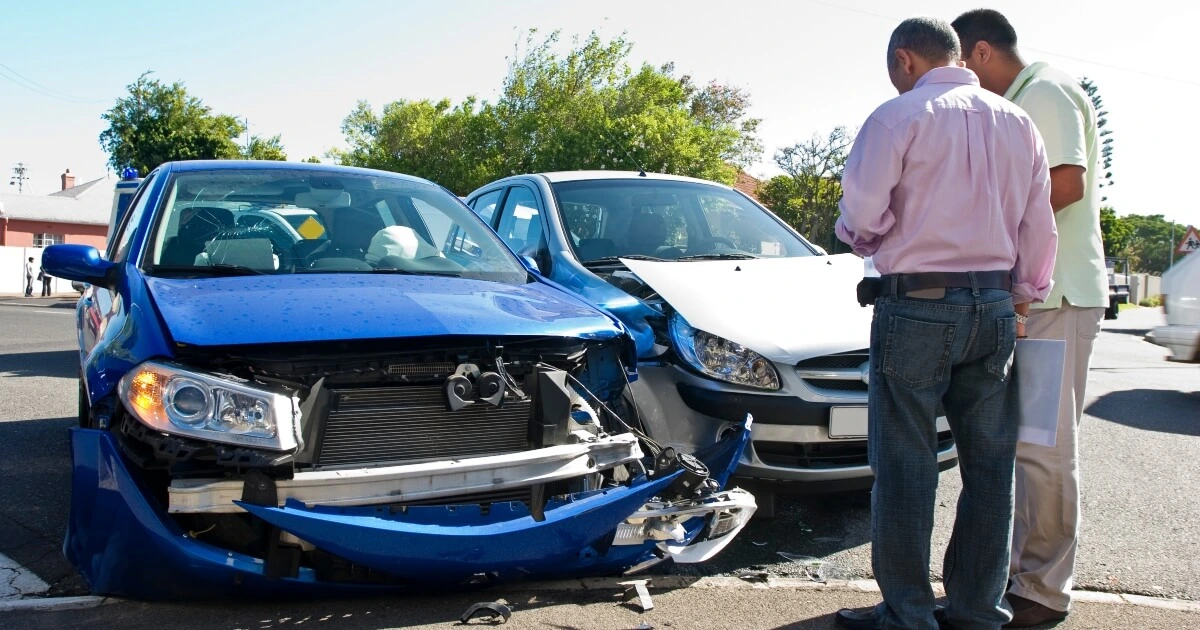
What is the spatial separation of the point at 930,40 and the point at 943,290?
787 millimetres

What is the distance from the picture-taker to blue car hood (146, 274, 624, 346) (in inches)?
111

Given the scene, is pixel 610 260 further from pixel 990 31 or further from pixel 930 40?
pixel 930 40

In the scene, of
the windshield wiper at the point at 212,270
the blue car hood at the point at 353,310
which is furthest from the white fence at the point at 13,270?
the blue car hood at the point at 353,310

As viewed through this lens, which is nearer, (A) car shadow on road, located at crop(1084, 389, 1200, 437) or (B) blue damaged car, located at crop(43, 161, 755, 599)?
(B) blue damaged car, located at crop(43, 161, 755, 599)

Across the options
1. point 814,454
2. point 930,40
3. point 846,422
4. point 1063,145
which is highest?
point 930,40

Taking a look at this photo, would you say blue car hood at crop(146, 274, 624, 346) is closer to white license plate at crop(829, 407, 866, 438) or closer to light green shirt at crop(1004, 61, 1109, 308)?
white license plate at crop(829, 407, 866, 438)

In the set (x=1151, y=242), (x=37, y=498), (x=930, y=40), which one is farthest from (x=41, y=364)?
(x=1151, y=242)

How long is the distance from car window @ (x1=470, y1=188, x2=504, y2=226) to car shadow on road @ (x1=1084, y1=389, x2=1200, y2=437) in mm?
4989

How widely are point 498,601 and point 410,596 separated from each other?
12.0 inches

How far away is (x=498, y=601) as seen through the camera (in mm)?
3246

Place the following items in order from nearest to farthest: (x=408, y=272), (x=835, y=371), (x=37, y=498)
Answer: (x=408, y=272) → (x=835, y=371) → (x=37, y=498)

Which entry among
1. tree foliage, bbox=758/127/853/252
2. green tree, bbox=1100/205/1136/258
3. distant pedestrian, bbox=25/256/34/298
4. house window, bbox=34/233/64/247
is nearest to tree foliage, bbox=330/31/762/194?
tree foliage, bbox=758/127/853/252

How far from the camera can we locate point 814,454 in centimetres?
396

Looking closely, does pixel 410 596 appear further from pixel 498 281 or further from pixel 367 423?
pixel 498 281
